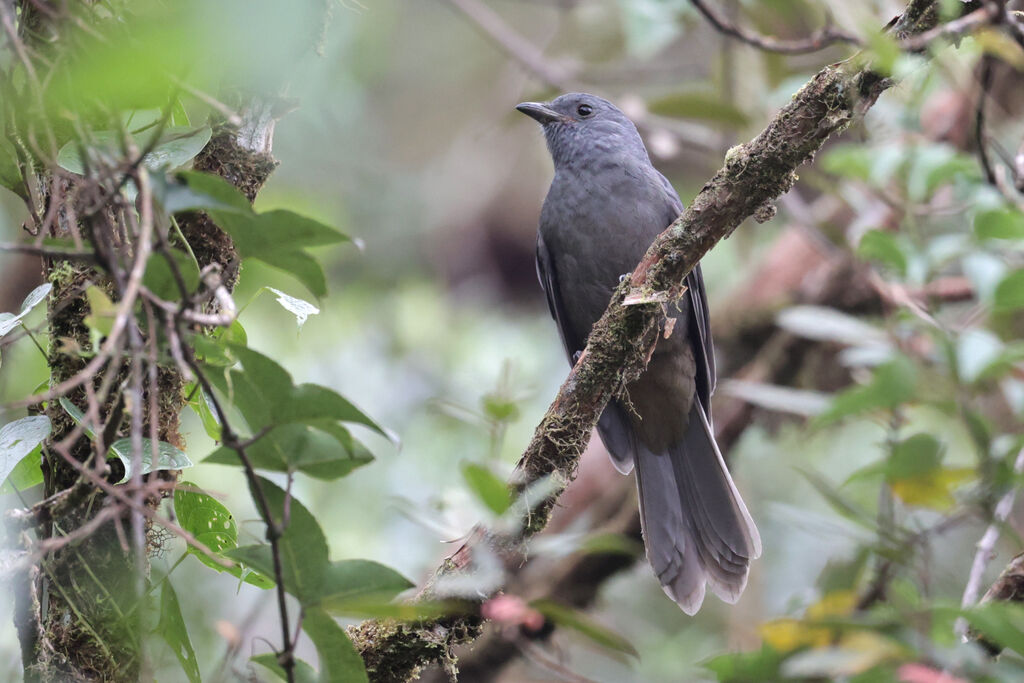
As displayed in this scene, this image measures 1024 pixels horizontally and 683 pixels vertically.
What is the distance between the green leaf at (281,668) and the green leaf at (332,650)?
1.0 inches

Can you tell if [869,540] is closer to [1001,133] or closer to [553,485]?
[553,485]

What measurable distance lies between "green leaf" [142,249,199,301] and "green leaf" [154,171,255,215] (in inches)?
3.8

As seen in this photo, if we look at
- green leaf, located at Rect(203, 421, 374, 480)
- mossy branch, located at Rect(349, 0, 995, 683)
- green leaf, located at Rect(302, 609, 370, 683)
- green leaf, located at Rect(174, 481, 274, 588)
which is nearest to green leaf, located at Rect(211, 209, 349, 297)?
green leaf, located at Rect(203, 421, 374, 480)

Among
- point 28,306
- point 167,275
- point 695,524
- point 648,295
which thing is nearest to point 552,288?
point 695,524

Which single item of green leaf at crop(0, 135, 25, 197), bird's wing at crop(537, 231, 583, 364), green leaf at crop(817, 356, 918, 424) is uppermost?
bird's wing at crop(537, 231, 583, 364)

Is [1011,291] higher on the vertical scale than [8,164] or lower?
higher

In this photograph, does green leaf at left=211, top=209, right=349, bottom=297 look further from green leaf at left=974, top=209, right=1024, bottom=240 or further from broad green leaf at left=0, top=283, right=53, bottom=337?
green leaf at left=974, top=209, right=1024, bottom=240

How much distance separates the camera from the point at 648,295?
3.05 metres

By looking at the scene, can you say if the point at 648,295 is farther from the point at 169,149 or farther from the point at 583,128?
the point at 583,128

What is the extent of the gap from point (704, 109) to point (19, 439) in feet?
14.0

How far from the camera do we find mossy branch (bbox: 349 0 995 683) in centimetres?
269

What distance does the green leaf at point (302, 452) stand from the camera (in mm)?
1858

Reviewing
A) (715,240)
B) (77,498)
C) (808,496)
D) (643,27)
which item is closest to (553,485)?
(715,240)

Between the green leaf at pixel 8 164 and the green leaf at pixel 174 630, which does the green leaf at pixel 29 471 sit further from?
the green leaf at pixel 8 164
